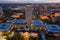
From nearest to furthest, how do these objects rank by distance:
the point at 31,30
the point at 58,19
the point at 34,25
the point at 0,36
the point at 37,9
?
the point at 0,36
the point at 31,30
the point at 34,25
the point at 58,19
the point at 37,9

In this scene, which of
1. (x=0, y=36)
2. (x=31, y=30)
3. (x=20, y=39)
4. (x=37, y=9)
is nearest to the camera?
(x=20, y=39)

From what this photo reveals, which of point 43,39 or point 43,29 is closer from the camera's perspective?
point 43,39

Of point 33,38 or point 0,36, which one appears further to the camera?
point 0,36

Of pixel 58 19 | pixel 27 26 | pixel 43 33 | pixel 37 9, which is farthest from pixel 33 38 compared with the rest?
pixel 37 9

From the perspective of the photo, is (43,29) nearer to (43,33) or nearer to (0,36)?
(43,33)

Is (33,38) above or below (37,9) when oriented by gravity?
below

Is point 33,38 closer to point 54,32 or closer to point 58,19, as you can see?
point 54,32

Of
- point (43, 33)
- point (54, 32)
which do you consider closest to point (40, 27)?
point (43, 33)

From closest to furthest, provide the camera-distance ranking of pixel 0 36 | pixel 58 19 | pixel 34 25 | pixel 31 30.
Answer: pixel 0 36
pixel 31 30
pixel 34 25
pixel 58 19

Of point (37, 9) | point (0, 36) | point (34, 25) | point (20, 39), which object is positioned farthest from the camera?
point (37, 9)
